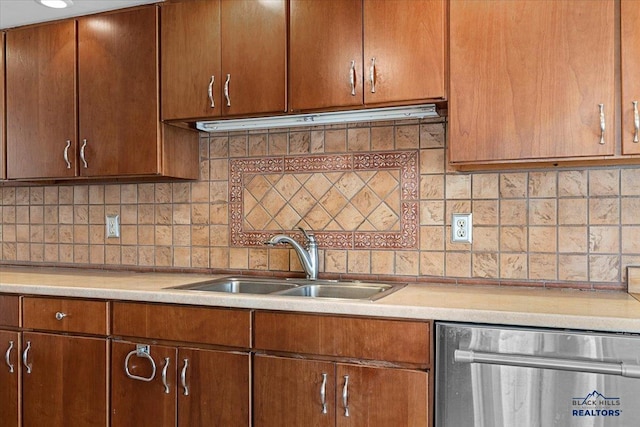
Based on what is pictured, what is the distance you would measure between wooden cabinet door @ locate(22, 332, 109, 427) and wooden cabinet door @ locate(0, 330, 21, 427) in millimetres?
35

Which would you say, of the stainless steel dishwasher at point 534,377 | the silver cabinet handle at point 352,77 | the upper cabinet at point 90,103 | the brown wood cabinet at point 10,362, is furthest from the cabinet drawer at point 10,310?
the stainless steel dishwasher at point 534,377

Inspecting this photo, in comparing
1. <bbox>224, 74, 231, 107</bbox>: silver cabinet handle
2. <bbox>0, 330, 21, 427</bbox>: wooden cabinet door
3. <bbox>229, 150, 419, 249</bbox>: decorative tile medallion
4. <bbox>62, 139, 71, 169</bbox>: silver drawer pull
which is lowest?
<bbox>0, 330, 21, 427</bbox>: wooden cabinet door

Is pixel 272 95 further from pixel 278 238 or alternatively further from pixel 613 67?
pixel 613 67

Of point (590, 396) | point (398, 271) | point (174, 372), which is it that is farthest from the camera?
point (398, 271)

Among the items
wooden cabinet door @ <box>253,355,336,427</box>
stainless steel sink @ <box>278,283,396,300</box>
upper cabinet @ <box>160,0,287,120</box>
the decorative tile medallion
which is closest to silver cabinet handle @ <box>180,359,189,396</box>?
wooden cabinet door @ <box>253,355,336,427</box>

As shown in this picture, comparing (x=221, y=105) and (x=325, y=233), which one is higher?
(x=221, y=105)

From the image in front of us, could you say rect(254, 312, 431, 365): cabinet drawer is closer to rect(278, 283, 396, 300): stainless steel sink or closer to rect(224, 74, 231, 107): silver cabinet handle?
rect(278, 283, 396, 300): stainless steel sink

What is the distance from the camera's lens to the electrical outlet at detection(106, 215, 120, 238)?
266cm

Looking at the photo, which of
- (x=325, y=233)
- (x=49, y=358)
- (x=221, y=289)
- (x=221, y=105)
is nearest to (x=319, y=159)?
(x=325, y=233)

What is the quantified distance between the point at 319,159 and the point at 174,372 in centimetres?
104

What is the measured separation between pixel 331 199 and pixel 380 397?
0.93 meters

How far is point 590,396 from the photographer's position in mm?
1397

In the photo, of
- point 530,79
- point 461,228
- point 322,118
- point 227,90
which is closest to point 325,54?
point 322,118

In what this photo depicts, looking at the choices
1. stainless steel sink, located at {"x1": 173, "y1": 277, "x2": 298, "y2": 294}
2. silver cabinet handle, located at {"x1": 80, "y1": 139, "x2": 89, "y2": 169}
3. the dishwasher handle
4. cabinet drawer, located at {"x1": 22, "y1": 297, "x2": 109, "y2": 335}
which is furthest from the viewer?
silver cabinet handle, located at {"x1": 80, "y1": 139, "x2": 89, "y2": 169}
